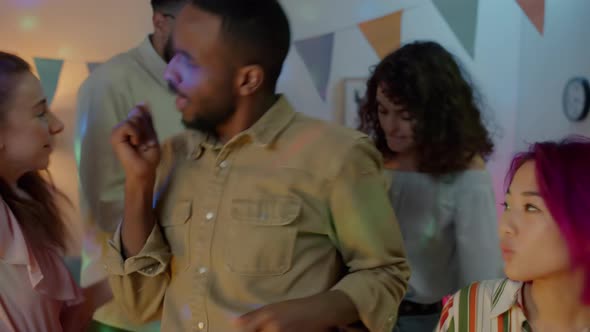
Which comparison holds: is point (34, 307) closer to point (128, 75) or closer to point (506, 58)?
point (128, 75)

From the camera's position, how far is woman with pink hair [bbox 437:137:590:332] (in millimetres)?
819

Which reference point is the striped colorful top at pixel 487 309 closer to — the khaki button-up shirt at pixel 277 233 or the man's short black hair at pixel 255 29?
the khaki button-up shirt at pixel 277 233

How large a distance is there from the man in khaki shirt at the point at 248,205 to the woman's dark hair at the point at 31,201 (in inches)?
6.9

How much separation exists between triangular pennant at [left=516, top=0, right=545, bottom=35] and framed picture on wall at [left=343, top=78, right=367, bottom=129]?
0.43 m

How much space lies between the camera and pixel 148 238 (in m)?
1.00

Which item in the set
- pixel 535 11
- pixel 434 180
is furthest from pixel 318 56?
pixel 535 11

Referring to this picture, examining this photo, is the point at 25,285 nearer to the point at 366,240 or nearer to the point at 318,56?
the point at 366,240

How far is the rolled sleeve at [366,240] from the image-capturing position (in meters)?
0.93

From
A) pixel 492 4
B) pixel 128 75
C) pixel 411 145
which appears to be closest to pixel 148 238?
pixel 128 75

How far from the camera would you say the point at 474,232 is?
142 cm

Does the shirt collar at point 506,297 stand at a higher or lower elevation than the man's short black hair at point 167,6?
lower

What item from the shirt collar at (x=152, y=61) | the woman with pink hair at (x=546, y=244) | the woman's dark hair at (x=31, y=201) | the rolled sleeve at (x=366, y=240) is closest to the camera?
the woman with pink hair at (x=546, y=244)

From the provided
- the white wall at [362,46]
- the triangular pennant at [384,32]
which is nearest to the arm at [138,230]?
the white wall at [362,46]

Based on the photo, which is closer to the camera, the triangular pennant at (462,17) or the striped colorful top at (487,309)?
the striped colorful top at (487,309)
